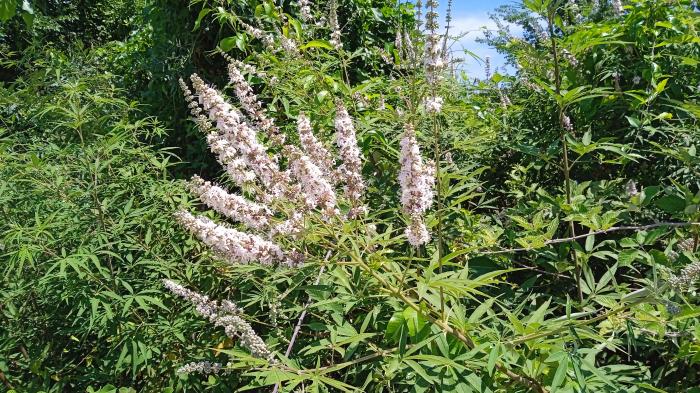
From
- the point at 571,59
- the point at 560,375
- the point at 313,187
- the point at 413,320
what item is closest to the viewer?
the point at 560,375

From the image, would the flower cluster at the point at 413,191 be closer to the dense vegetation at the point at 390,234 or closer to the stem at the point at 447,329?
the dense vegetation at the point at 390,234

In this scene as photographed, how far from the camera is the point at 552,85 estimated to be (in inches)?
105

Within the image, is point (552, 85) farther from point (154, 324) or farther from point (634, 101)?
point (154, 324)

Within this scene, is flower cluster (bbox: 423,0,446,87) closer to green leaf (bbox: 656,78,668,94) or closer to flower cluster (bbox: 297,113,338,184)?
flower cluster (bbox: 297,113,338,184)

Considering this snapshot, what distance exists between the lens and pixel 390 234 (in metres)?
2.35

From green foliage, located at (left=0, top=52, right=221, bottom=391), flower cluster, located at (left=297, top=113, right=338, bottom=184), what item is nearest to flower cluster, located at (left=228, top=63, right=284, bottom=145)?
flower cluster, located at (left=297, top=113, right=338, bottom=184)

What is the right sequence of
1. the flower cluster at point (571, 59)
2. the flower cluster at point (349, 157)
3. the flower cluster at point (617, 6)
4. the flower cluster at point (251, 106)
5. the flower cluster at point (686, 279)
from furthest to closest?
the flower cluster at point (617, 6)
the flower cluster at point (571, 59)
the flower cluster at point (251, 106)
the flower cluster at point (349, 157)
the flower cluster at point (686, 279)

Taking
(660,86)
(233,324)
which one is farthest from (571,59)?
(233,324)

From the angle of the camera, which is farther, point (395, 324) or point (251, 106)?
point (251, 106)

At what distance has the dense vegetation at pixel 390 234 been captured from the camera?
71.8 inches

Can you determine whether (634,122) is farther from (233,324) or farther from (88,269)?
(88,269)

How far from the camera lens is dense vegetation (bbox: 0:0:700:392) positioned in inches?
71.8

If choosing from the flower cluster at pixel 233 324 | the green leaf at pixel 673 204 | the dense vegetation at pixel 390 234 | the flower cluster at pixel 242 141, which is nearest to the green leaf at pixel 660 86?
the dense vegetation at pixel 390 234

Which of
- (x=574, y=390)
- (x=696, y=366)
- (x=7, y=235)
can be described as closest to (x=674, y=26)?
(x=696, y=366)
